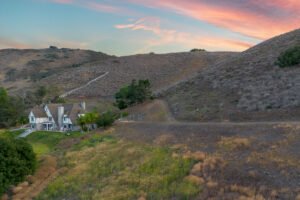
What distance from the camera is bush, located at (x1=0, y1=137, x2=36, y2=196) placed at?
25172 mm

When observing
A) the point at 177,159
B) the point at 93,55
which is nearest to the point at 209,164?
the point at 177,159

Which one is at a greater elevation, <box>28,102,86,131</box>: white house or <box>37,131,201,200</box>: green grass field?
<box>28,102,86,131</box>: white house

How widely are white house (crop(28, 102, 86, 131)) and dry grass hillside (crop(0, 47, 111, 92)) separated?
74.1m

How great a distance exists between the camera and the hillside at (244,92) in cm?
3684

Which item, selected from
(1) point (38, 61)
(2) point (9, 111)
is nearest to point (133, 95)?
(2) point (9, 111)

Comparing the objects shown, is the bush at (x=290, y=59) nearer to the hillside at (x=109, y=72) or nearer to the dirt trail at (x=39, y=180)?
the hillside at (x=109, y=72)

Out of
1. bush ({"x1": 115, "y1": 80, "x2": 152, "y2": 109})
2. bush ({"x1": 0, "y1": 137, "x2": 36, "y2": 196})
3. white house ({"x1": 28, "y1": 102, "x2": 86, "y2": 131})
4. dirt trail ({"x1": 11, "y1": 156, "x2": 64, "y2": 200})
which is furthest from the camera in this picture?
bush ({"x1": 115, "y1": 80, "x2": 152, "y2": 109})

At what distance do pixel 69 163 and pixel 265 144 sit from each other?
1543cm

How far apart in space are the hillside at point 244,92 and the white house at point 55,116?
14.6 meters

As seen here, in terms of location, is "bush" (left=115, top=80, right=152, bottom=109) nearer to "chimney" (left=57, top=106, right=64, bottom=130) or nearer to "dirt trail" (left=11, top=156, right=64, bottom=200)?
"chimney" (left=57, top=106, right=64, bottom=130)

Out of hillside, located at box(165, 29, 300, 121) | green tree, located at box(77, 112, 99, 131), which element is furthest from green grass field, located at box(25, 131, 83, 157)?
hillside, located at box(165, 29, 300, 121)

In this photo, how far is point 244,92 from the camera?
4516 cm

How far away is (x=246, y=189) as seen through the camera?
18531 mm

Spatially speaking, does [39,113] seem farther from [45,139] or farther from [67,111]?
[45,139]
